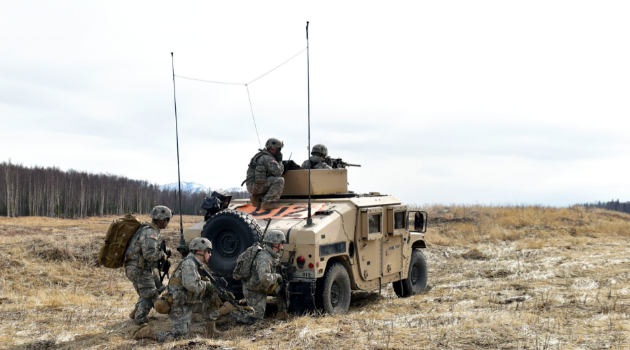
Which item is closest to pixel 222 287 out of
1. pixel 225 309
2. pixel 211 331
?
pixel 225 309

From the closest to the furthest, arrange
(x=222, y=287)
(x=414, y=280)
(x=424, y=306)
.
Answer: (x=222, y=287)
(x=424, y=306)
(x=414, y=280)

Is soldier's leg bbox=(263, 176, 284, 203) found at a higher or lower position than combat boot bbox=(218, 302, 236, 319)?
higher

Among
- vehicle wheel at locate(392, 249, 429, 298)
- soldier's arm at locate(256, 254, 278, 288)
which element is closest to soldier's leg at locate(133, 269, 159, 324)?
soldier's arm at locate(256, 254, 278, 288)

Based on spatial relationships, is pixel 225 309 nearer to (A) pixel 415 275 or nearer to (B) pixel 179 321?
(B) pixel 179 321

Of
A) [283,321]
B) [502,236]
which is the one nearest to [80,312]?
[283,321]

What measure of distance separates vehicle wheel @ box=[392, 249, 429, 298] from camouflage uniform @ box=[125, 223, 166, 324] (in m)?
5.26

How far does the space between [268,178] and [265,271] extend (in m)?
2.34

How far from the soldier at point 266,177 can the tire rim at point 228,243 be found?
1311 millimetres

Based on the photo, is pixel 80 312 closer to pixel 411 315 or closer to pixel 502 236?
pixel 411 315

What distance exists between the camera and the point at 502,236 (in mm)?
21500

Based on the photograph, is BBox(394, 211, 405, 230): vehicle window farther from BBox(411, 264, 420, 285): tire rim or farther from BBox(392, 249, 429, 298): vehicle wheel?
BBox(411, 264, 420, 285): tire rim

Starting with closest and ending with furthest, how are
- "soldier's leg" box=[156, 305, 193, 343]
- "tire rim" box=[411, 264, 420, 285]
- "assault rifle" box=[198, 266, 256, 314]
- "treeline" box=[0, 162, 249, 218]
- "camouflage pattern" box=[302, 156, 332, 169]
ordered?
"soldier's leg" box=[156, 305, 193, 343], "assault rifle" box=[198, 266, 256, 314], "camouflage pattern" box=[302, 156, 332, 169], "tire rim" box=[411, 264, 420, 285], "treeline" box=[0, 162, 249, 218]

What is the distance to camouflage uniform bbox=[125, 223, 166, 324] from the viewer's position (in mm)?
8031

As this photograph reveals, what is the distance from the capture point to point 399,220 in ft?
35.6
